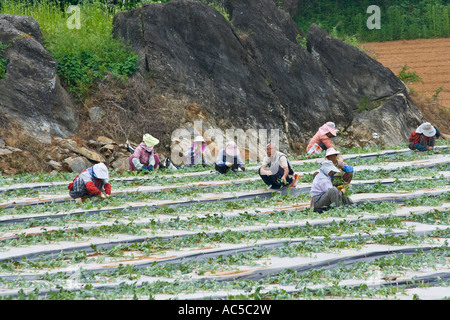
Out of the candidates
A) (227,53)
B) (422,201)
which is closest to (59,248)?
(422,201)

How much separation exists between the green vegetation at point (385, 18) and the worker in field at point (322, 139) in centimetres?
1826

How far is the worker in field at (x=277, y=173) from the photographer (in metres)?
11.0

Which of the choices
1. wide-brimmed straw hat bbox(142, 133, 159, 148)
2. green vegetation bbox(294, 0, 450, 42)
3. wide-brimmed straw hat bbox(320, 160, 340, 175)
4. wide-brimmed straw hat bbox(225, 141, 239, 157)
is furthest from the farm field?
green vegetation bbox(294, 0, 450, 42)

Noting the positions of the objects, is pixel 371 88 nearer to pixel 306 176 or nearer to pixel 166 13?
pixel 166 13

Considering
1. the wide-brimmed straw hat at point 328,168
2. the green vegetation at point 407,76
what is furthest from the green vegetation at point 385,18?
the wide-brimmed straw hat at point 328,168

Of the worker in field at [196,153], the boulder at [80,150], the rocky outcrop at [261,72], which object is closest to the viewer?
the worker in field at [196,153]

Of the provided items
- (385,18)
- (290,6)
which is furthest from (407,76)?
(290,6)

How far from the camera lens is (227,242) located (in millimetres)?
7465

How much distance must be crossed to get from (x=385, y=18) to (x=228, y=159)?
24.4 m

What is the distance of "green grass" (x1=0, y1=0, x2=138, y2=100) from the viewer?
735 inches

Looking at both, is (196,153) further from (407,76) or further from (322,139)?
(407,76)

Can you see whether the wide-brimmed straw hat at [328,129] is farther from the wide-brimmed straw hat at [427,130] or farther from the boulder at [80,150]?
the boulder at [80,150]

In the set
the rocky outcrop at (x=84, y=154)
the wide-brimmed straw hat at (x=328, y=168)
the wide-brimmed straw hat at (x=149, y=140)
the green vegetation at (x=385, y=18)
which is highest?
the green vegetation at (x=385, y=18)

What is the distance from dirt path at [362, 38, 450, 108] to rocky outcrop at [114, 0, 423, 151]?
752 cm
